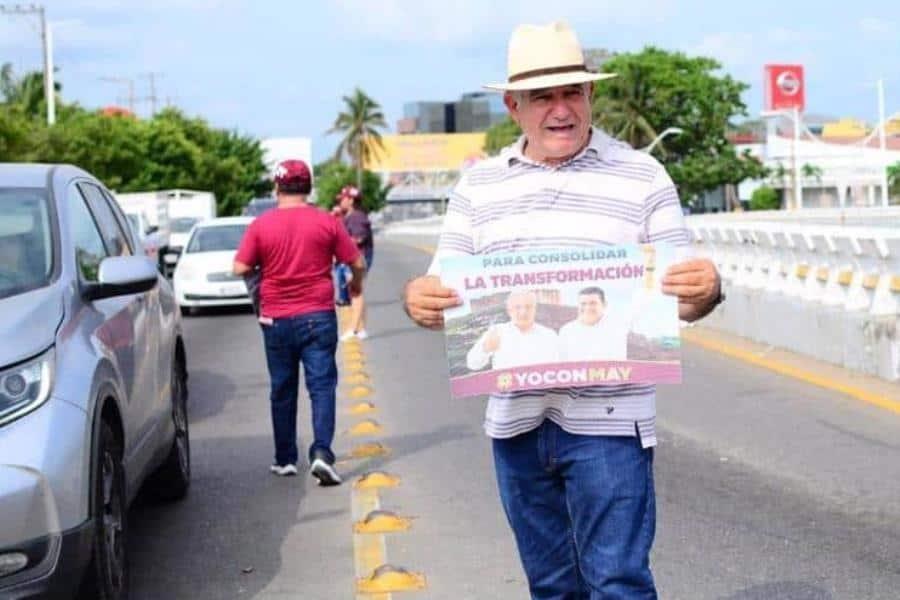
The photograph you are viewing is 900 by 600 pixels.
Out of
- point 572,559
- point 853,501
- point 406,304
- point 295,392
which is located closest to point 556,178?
point 406,304

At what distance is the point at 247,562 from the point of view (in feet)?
23.3

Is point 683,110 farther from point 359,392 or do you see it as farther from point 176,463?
point 176,463

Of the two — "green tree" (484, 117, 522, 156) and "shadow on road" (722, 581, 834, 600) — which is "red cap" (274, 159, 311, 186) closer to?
"shadow on road" (722, 581, 834, 600)

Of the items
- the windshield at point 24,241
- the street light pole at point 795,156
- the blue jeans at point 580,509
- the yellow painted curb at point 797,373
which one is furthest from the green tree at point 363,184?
the blue jeans at point 580,509

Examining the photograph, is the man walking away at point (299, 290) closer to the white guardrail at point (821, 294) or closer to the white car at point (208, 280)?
the white guardrail at point (821, 294)

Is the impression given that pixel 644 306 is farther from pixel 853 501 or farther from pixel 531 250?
pixel 853 501

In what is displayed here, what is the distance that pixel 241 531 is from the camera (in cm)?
775

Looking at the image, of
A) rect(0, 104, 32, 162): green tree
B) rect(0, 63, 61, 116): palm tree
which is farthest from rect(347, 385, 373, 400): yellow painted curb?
rect(0, 63, 61, 116): palm tree

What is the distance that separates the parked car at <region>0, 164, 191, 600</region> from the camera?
507 centimetres

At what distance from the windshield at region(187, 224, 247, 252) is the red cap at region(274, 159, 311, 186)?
16.2 meters

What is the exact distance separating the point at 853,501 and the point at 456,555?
7.25 feet

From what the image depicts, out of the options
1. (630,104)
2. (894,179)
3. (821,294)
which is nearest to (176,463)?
(821,294)

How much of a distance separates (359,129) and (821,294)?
13467 cm

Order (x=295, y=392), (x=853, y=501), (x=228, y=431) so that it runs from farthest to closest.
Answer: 1. (x=228, y=431)
2. (x=295, y=392)
3. (x=853, y=501)
